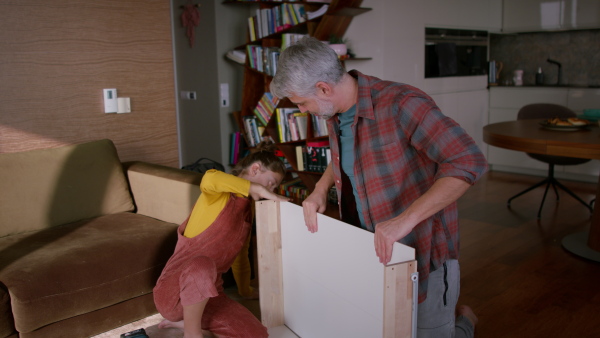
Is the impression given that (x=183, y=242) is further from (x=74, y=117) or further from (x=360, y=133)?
(x=74, y=117)

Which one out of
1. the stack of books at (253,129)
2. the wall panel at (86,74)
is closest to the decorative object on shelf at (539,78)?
the stack of books at (253,129)

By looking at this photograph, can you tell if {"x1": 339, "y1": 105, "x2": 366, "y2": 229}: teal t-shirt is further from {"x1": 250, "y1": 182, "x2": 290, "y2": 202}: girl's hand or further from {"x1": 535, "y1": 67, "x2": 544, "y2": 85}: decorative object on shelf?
{"x1": 535, "y1": 67, "x2": 544, "y2": 85}: decorative object on shelf

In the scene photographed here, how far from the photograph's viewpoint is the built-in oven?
5418 millimetres

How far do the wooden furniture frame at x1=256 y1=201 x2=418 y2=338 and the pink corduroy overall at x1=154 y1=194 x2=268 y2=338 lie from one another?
0.61 ft

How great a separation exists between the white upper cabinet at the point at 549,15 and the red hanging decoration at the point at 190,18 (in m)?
3.48

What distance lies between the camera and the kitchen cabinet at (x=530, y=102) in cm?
548

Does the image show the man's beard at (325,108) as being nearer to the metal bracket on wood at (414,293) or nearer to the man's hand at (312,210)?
the man's hand at (312,210)

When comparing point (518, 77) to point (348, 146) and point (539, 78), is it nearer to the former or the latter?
point (539, 78)

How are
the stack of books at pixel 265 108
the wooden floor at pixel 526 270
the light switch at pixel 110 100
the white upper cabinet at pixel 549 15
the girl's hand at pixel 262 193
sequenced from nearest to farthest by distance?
the girl's hand at pixel 262 193, the wooden floor at pixel 526 270, the light switch at pixel 110 100, the stack of books at pixel 265 108, the white upper cabinet at pixel 549 15

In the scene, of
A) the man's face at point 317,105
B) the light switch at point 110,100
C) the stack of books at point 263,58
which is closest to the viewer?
the man's face at point 317,105

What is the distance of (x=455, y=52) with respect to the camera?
573cm

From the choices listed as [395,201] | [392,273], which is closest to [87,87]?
[395,201]

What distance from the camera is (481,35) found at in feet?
20.3

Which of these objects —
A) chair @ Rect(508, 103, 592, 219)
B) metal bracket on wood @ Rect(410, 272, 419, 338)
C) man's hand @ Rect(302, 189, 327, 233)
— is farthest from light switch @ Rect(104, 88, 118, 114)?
chair @ Rect(508, 103, 592, 219)
